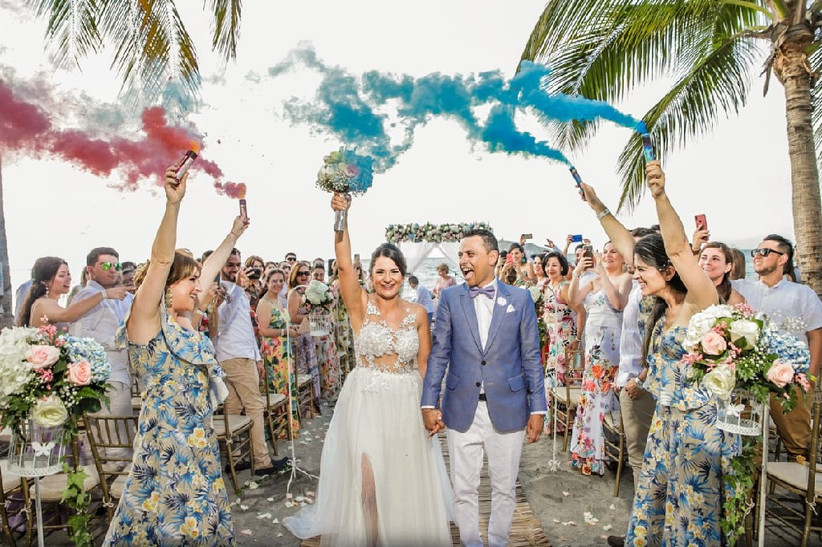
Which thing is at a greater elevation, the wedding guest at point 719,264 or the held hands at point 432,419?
the wedding guest at point 719,264

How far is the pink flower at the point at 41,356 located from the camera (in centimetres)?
282

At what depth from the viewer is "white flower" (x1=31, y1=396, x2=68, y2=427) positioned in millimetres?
2797

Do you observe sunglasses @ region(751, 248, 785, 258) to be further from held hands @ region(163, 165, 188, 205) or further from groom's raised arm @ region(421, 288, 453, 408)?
held hands @ region(163, 165, 188, 205)

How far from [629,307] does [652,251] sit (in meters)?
1.62

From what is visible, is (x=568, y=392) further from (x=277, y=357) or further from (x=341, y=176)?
(x=341, y=176)

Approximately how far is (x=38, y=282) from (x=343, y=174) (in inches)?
141

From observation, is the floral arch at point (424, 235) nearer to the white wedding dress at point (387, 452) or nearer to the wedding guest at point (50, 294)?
the wedding guest at point (50, 294)

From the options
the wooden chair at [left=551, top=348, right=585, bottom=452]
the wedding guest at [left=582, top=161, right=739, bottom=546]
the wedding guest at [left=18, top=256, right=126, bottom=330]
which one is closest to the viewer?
the wedding guest at [left=582, top=161, right=739, bottom=546]

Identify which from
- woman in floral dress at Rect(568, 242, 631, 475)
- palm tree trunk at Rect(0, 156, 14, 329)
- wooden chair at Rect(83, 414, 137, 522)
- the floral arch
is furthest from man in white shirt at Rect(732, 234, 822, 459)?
the floral arch

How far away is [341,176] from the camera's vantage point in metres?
3.88

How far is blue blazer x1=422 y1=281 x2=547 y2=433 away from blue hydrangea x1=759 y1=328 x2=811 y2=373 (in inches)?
56.0

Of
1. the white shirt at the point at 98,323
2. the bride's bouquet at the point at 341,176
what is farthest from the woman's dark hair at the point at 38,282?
the bride's bouquet at the point at 341,176

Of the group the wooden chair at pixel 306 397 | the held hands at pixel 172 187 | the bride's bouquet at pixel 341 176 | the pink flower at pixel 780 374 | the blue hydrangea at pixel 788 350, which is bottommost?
the wooden chair at pixel 306 397

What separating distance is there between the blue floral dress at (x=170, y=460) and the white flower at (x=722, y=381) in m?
3.16
